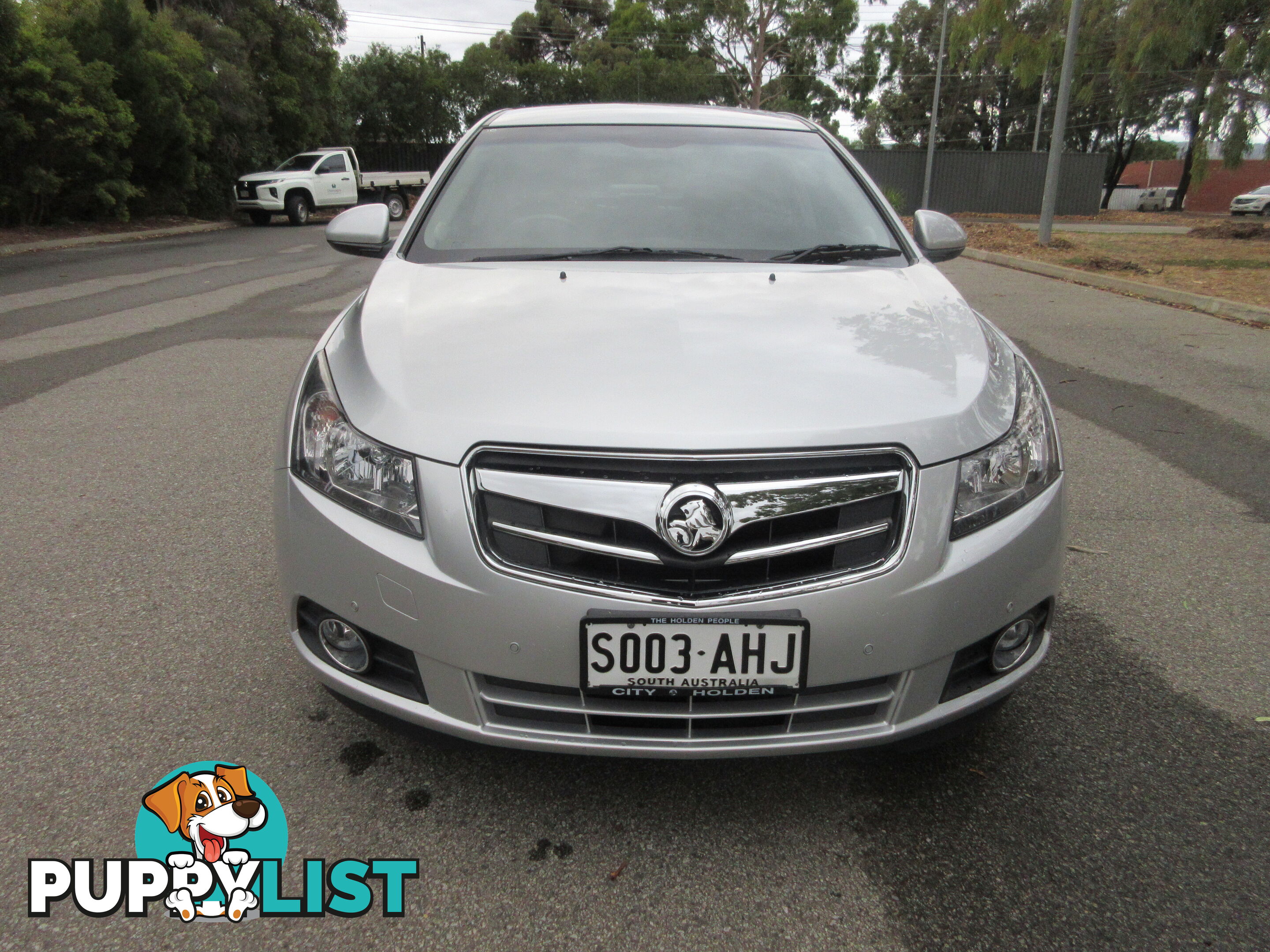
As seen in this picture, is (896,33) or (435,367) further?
(896,33)

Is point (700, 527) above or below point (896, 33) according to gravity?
below

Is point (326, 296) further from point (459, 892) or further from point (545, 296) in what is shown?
point (459, 892)

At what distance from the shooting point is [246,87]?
2441 cm

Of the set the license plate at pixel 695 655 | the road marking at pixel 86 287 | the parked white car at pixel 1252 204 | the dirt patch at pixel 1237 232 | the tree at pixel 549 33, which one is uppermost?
the tree at pixel 549 33

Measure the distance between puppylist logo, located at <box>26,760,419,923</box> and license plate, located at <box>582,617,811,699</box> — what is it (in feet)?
1.89

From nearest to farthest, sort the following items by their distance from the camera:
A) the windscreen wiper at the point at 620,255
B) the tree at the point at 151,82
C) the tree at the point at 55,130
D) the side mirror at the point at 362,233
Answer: the windscreen wiper at the point at 620,255
the side mirror at the point at 362,233
the tree at the point at 55,130
the tree at the point at 151,82

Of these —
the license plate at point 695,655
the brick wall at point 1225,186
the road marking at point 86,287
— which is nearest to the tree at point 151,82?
the road marking at point 86,287

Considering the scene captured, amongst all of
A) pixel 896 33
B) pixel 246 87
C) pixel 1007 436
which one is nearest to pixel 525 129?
pixel 1007 436

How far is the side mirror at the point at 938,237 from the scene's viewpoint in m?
3.18

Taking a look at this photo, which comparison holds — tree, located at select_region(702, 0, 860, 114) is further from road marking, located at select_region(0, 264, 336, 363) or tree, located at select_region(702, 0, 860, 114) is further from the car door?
road marking, located at select_region(0, 264, 336, 363)

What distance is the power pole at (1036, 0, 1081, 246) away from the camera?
1448 centimetres

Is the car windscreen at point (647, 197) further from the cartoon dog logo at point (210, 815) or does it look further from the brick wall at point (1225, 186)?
the brick wall at point (1225, 186)

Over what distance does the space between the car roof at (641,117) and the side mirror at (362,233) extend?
2.00 feet

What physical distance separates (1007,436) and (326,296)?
9264mm
